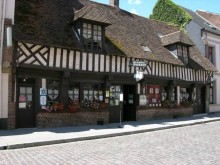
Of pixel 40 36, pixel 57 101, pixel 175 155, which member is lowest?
pixel 175 155

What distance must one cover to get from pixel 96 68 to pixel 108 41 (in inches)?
76.9

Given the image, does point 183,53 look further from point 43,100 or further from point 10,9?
point 10,9

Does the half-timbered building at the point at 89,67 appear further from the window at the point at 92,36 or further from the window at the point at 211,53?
the window at the point at 211,53

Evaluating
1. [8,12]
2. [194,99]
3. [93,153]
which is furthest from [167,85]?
[93,153]

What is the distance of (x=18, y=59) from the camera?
1289cm

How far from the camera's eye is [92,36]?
15594 mm

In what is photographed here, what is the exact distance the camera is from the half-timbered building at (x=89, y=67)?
530 inches

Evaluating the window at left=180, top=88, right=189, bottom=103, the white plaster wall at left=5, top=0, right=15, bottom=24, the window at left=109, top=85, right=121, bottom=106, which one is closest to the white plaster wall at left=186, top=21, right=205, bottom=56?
the window at left=180, top=88, right=189, bottom=103

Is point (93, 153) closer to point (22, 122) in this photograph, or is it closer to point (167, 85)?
point (22, 122)

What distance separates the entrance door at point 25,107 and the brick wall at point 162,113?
6387 millimetres

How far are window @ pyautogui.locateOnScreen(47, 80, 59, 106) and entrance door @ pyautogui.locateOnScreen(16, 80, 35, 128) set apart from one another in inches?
31.2

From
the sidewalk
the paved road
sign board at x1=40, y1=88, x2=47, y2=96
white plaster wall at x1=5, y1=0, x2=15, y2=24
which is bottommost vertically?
the paved road

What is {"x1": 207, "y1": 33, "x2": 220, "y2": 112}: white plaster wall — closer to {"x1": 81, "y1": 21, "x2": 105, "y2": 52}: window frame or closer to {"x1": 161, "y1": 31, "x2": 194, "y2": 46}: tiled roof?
{"x1": 161, "y1": 31, "x2": 194, "y2": 46}: tiled roof

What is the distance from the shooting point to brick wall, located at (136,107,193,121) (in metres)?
18.0
